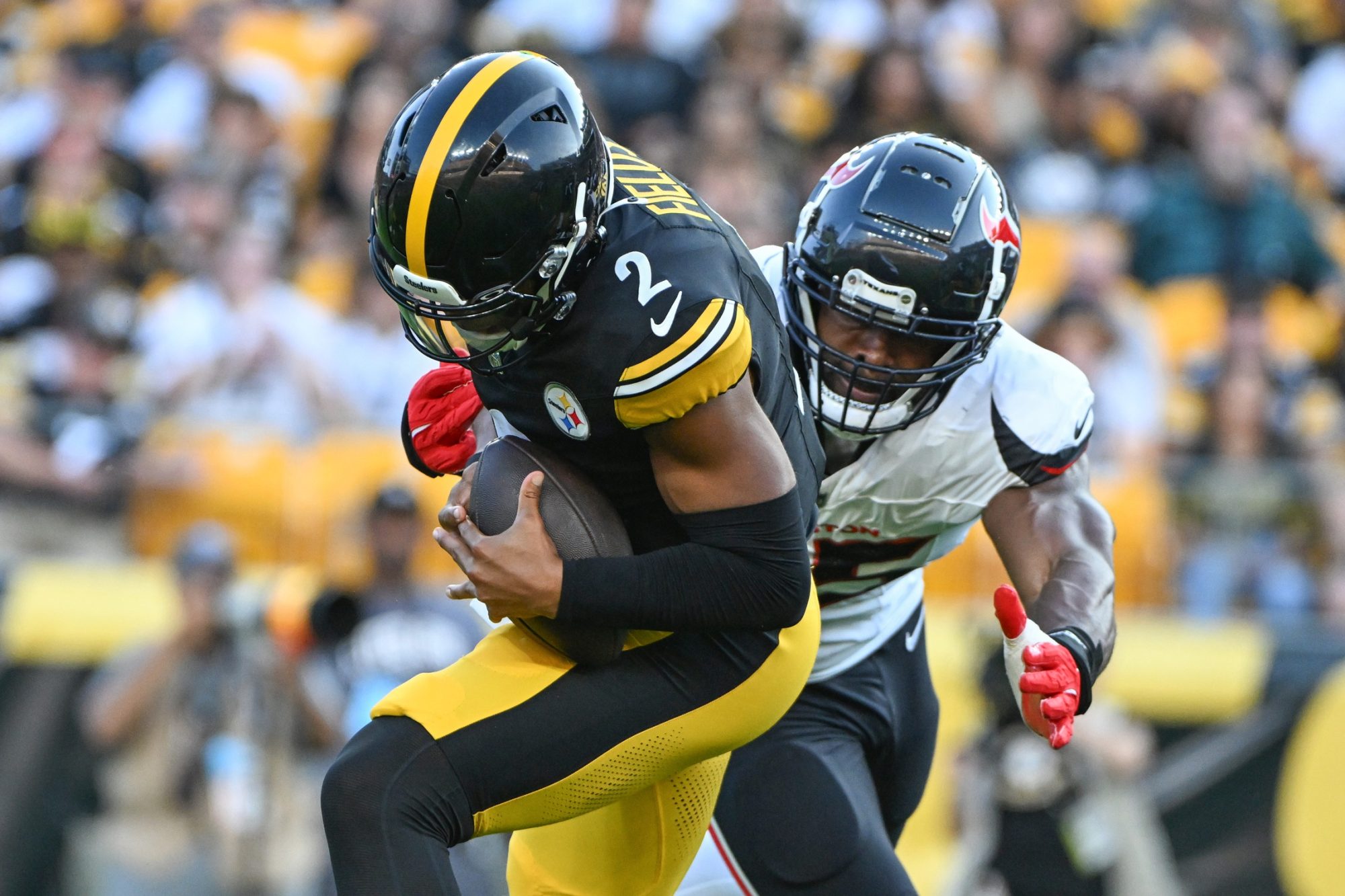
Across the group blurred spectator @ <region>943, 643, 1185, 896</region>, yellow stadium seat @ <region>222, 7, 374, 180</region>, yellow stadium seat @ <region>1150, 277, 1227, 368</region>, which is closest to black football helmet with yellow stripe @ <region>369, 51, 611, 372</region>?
blurred spectator @ <region>943, 643, 1185, 896</region>

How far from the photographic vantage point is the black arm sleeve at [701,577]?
10.1ft

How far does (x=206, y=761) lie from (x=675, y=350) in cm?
491

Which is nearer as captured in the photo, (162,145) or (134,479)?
(134,479)

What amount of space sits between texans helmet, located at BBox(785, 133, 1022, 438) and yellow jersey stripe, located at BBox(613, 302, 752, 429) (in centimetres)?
68

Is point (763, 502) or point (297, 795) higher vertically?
point (763, 502)

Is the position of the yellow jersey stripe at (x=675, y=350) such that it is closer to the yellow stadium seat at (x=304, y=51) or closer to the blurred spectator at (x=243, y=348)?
the blurred spectator at (x=243, y=348)

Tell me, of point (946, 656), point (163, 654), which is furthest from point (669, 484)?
point (163, 654)

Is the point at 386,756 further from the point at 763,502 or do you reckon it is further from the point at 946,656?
the point at 946,656

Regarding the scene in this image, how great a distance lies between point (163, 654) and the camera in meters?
7.15

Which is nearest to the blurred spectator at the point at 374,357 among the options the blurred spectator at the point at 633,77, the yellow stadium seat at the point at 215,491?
the yellow stadium seat at the point at 215,491

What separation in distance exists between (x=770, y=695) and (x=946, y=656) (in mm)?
3807

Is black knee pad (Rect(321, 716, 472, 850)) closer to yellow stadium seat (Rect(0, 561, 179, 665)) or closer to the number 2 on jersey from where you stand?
the number 2 on jersey

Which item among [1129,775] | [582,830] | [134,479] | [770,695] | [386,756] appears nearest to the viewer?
[386,756]

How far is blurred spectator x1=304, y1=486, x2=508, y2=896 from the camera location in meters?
6.82
